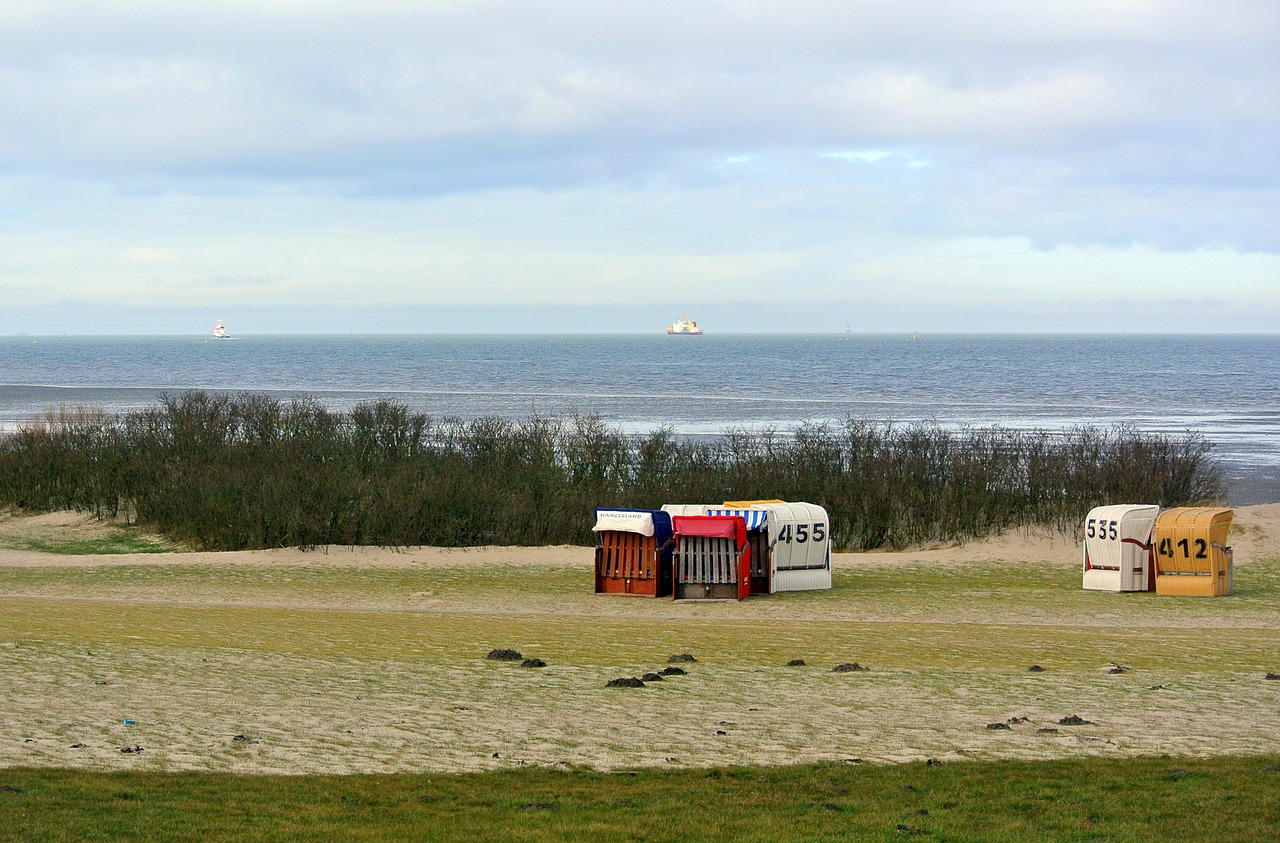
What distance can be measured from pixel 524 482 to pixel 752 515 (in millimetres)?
11331

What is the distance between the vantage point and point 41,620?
1878cm

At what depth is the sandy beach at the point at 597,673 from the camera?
35.6 ft

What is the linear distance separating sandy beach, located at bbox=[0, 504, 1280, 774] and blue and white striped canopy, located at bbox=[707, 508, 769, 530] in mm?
1472

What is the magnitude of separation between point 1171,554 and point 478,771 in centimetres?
1788

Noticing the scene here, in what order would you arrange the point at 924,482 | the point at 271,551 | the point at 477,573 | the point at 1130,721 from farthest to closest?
the point at 924,482
the point at 271,551
the point at 477,573
the point at 1130,721

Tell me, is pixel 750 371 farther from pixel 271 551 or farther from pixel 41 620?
pixel 41 620

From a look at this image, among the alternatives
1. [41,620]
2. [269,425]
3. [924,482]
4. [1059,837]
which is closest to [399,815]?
[1059,837]

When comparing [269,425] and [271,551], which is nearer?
[271,551]

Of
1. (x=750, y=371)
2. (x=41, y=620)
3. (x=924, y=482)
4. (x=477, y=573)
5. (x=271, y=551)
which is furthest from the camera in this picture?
(x=750, y=371)

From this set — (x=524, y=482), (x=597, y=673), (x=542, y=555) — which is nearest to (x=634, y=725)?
(x=597, y=673)

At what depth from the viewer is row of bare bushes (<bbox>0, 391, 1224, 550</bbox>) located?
31.9 metres

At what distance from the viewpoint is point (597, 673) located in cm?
1472

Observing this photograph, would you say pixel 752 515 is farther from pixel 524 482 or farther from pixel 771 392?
pixel 771 392

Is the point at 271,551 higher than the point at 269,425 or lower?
lower
